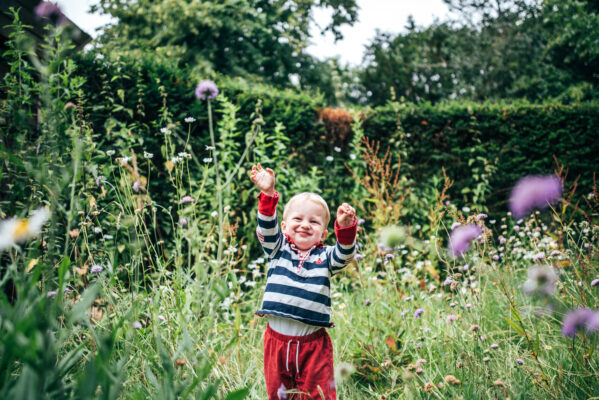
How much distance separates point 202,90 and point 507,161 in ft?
14.7

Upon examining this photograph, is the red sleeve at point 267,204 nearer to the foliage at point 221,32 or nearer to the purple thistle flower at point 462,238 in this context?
the purple thistle flower at point 462,238

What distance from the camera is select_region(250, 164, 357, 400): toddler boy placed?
1613mm

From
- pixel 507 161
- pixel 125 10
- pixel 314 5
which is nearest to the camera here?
pixel 507 161

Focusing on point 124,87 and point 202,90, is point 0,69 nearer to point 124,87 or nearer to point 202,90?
point 124,87

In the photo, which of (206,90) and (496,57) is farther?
(496,57)

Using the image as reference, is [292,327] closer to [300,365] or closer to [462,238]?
[300,365]

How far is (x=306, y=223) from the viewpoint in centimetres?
176

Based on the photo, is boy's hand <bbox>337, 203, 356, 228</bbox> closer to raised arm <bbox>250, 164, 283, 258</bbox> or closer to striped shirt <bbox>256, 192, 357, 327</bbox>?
striped shirt <bbox>256, 192, 357, 327</bbox>

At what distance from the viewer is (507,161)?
16.4 ft

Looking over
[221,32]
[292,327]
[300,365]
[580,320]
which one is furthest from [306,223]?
[221,32]

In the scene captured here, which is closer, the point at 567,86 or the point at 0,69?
the point at 0,69

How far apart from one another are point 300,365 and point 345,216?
0.66 m

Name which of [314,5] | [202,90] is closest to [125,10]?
[314,5]

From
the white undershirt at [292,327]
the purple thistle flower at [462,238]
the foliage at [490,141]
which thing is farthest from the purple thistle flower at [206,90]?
the foliage at [490,141]
